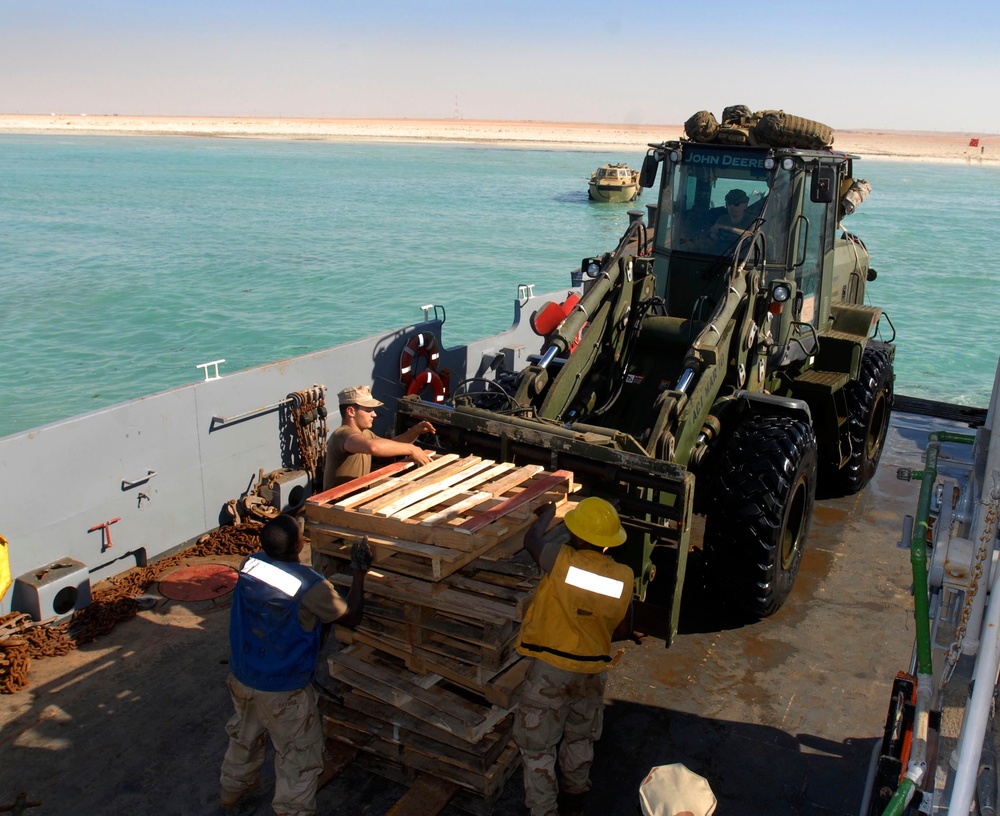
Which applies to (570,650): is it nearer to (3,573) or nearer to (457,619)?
(457,619)

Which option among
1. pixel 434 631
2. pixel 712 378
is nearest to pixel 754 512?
pixel 712 378

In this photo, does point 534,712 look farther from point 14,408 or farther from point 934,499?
point 14,408

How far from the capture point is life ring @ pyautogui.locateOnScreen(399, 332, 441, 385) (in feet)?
30.5

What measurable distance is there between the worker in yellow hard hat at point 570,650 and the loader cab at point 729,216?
10.9ft

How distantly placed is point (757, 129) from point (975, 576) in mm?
4881

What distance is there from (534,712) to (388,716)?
0.88 m

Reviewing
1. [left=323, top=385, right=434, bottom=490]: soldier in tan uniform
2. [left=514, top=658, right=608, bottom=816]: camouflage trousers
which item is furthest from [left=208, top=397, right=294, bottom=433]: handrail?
[left=514, top=658, right=608, bottom=816]: camouflage trousers

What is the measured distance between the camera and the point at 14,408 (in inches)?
658

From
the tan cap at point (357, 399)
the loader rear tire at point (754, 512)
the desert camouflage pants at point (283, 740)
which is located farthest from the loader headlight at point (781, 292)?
the desert camouflage pants at point (283, 740)

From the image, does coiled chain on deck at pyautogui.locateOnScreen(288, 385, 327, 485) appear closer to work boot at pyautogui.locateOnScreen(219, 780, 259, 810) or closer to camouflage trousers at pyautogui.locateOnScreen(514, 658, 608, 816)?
work boot at pyautogui.locateOnScreen(219, 780, 259, 810)

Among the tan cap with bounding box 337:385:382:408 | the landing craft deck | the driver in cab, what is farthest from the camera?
the driver in cab

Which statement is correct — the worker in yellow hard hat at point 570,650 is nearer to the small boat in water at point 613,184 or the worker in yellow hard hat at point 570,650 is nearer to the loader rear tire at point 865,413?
the loader rear tire at point 865,413

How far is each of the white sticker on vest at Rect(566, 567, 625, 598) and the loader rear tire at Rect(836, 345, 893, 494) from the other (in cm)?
496

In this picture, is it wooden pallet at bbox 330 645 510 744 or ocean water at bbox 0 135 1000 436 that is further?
ocean water at bbox 0 135 1000 436
